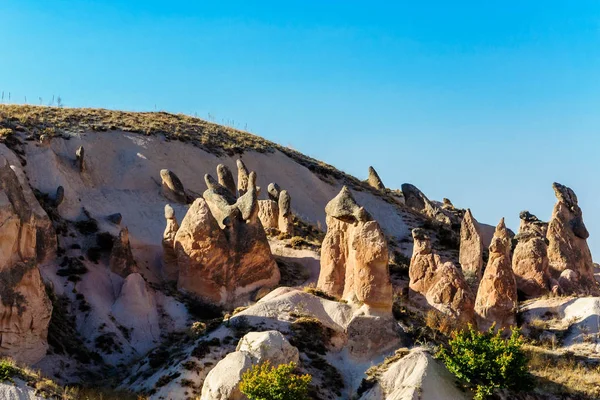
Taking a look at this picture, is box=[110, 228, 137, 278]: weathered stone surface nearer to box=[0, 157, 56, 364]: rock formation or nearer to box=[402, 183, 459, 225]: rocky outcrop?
box=[0, 157, 56, 364]: rock formation

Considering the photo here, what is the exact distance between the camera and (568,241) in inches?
1727

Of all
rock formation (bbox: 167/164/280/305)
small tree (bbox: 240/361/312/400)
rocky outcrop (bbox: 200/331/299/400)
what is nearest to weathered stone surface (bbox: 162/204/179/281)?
rock formation (bbox: 167/164/280/305)

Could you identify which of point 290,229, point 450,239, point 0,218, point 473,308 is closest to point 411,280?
point 473,308

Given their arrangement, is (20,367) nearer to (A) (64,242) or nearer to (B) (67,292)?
(B) (67,292)

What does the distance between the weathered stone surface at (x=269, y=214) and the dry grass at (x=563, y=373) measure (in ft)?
51.6

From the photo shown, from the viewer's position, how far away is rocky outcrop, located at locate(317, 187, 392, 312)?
97.8 feet

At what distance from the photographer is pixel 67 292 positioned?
116ft

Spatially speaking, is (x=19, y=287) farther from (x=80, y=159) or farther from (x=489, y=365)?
(x=80, y=159)

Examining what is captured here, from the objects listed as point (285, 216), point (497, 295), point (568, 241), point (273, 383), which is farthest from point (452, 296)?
point (273, 383)

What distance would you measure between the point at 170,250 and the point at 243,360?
15658 millimetres

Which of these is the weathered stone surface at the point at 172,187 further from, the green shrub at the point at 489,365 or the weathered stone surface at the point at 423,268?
the green shrub at the point at 489,365

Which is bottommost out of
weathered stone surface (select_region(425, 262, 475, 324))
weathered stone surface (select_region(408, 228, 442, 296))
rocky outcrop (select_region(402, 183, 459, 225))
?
weathered stone surface (select_region(425, 262, 475, 324))

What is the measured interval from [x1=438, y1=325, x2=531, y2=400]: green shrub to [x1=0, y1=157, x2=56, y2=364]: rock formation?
11913mm

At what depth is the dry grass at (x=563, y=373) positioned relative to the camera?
27672 millimetres
